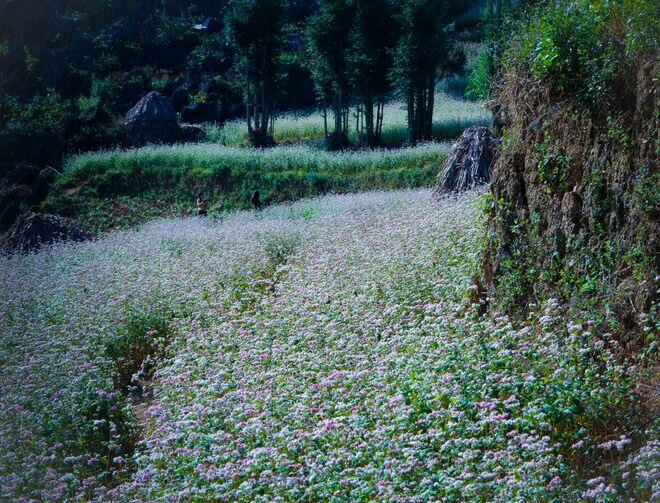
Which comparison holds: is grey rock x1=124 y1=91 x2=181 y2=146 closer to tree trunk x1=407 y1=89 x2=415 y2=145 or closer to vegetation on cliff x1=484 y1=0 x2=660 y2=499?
tree trunk x1=407 y1=89 x2=415 y2=145

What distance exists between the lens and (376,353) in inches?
277

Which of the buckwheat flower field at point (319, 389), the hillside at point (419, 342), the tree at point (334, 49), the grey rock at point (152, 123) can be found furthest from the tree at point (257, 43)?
the buckwheat flower field at point (319, 389)

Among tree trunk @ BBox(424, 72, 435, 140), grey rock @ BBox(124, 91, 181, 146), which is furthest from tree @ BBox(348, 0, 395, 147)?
grey rock @ BBox(124, 91, 181, 146)

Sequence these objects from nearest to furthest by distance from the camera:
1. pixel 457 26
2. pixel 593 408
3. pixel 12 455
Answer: pixel 593 408, pixel 12 455, pixel 457 26

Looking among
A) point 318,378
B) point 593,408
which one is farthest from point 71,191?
point 593,408

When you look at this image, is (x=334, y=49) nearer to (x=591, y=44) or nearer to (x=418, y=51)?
(x=418, y=51)

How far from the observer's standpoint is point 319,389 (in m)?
6.47

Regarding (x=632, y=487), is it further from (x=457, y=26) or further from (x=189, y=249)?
(x=457, y=26)

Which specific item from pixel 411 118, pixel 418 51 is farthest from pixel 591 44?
pixel 411 118

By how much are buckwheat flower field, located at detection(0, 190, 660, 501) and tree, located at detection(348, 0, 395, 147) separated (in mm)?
23328

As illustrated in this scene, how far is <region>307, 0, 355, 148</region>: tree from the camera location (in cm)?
3394

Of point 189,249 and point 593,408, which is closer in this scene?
point 593,408

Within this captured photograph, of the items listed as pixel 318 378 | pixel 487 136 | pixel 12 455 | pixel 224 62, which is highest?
pixel 224 62

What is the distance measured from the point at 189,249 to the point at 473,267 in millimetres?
8196
